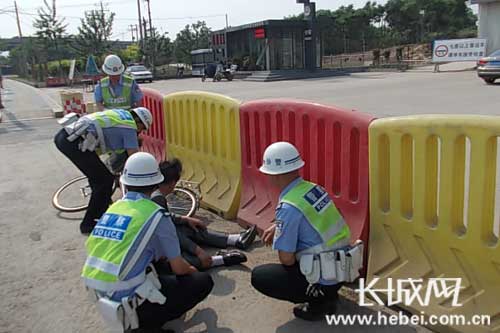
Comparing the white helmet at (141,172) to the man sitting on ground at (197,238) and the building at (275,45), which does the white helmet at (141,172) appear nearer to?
the man sitting on ground at (197,238)

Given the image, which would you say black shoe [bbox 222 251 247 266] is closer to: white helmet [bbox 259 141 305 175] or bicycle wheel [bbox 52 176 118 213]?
white helmet [bbox 259 141 305 175]

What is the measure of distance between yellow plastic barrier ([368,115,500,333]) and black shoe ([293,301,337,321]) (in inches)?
18.2

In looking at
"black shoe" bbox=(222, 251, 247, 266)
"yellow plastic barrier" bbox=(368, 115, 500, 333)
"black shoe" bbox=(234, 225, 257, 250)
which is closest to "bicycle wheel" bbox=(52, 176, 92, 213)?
"black shoe" bbox=(234, 225, 257, 250)

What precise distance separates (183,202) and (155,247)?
2.37 m

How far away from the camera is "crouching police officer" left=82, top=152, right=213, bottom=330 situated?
2.70 meters

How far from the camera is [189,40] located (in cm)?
6381

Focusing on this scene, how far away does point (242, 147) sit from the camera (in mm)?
4992

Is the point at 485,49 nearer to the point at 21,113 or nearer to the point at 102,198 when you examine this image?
the point at 21,113

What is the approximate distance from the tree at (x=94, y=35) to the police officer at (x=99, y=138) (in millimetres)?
46161

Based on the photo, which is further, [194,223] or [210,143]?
[210,143]

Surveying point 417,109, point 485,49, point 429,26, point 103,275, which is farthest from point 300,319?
point 429,26

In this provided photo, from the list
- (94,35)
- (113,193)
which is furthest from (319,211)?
(94,35)

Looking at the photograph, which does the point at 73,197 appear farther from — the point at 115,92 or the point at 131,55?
the point at 131,55

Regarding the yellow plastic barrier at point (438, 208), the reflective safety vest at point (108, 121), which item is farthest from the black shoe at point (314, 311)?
the reflective safety vest at point (108, 121)
